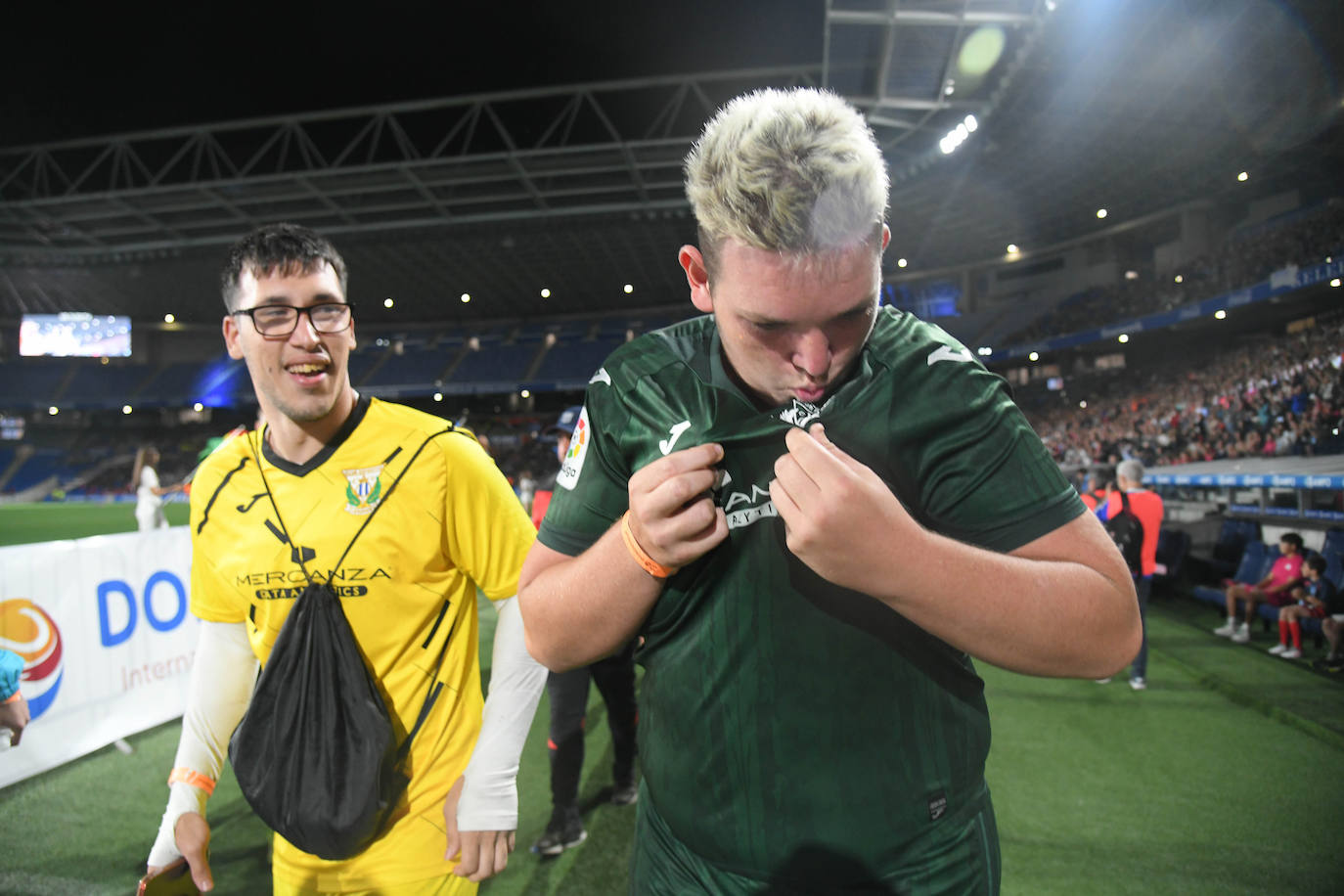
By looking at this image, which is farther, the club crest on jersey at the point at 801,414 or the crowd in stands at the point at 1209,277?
the crowd in stands at the point at 1209,277

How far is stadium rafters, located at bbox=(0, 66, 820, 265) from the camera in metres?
19.8

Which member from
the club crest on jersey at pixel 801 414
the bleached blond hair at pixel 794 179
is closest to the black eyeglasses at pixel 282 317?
the bleached blond hair at pixel 794 179

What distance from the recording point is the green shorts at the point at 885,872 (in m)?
1.13

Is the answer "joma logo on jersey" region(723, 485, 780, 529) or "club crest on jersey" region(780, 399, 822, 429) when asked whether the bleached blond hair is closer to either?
"club crest on jersey" region(780, 399, 822, 429)

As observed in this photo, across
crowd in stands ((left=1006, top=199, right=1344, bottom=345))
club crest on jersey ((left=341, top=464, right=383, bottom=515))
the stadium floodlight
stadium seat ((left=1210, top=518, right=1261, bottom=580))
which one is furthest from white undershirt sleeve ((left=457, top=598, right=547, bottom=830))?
crowd in stands ((left=1006, top=199, right=1344, bottom=345))

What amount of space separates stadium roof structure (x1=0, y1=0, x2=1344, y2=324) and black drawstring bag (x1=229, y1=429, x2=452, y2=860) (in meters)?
15.7

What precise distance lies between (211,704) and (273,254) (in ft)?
4.33

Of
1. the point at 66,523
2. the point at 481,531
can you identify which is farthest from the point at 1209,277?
the point at 66,523

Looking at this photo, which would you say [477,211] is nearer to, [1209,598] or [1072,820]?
[1209,598]

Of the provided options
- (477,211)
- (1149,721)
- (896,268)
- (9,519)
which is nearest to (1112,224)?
(896,268)

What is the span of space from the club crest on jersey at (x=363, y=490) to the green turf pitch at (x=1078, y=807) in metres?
2.59

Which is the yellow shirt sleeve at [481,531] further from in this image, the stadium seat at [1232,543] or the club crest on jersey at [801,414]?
the stadium seat at [1232,543]

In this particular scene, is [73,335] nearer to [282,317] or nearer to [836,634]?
[282,317]

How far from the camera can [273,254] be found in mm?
2068
